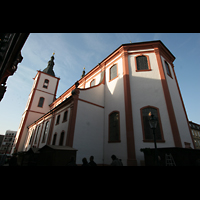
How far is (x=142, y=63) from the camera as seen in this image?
13.3 m

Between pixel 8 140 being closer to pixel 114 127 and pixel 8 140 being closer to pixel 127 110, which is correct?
pixel 114 127

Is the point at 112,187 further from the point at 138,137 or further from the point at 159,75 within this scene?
the point at 159,75

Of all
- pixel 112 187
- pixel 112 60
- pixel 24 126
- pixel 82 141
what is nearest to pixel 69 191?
pixel 112 187

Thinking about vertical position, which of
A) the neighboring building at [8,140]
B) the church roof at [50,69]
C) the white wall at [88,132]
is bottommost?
the white wall at [88,132]

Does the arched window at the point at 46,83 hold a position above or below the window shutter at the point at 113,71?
above

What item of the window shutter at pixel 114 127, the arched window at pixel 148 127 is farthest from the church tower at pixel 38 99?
the arched window at pixel 148 127

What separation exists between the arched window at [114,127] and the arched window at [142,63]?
5201 millimetres

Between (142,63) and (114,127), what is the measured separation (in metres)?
7.21

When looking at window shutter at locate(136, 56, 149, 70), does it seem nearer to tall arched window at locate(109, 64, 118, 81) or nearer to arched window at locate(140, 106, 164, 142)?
tall arched window at locate(109, 64, 118, 81)

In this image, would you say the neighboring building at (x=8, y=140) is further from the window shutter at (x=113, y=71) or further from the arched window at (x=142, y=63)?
the arched window at (x=142, y=63)

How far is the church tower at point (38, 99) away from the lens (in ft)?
89.7

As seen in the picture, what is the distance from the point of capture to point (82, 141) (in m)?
11.3

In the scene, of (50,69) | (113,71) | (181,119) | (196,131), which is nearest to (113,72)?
(113,71)

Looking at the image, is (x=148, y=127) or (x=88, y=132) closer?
(x=148, y=127)
